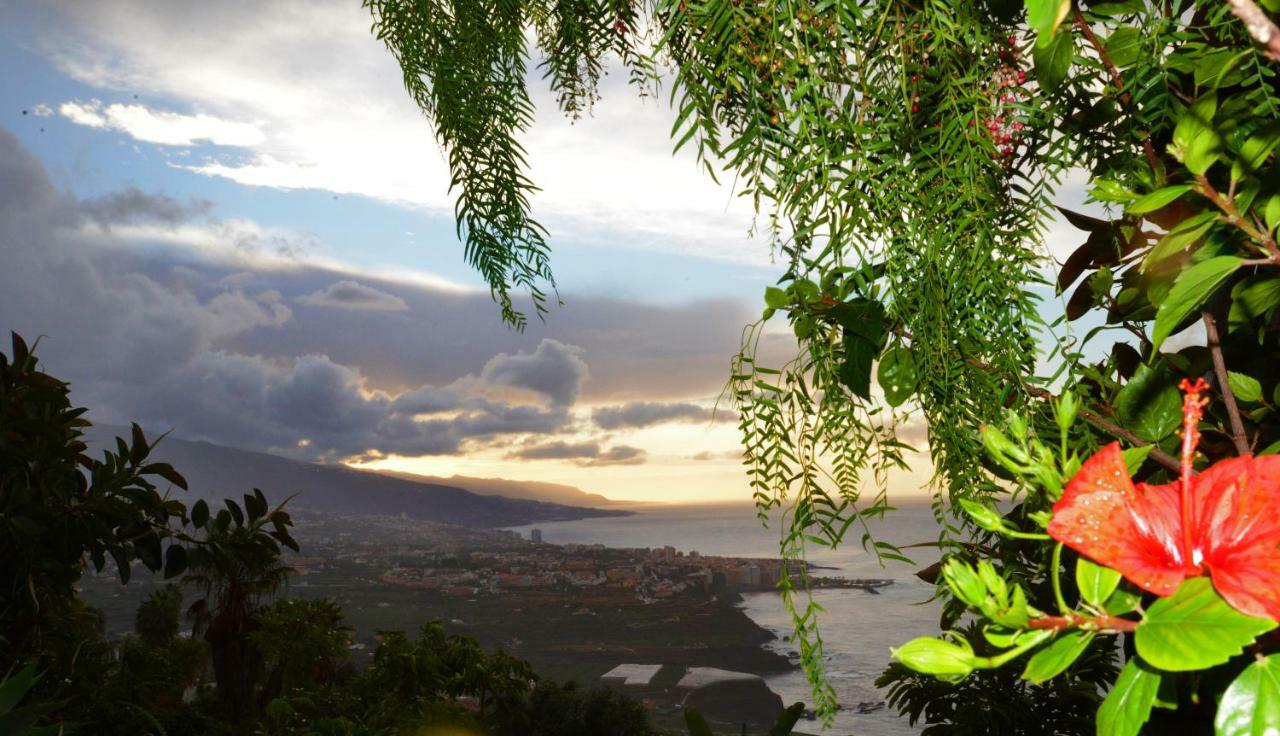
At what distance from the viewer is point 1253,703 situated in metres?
0.24

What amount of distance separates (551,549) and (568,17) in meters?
7.13

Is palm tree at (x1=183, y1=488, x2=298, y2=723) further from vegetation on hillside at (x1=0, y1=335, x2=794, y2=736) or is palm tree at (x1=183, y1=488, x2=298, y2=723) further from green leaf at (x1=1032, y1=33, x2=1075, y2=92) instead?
green leaf at (x1=1032, y1=33, x2=1075, y2=92)

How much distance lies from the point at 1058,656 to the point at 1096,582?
26 mm

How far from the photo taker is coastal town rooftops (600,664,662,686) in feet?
22.0

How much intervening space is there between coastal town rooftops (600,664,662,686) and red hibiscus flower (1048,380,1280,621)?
6797 millimetres

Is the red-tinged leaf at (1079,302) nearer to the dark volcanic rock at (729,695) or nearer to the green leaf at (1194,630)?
the green leaf at (1194,630)

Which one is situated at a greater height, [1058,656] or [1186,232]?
[1186,232]

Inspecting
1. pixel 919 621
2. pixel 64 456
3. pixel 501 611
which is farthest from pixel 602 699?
pixel 919 621

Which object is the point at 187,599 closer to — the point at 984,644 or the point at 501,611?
the point at 501,611

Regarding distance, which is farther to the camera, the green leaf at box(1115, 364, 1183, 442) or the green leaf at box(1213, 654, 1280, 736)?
the green leaf at box(1115, 364, 1183, 442)

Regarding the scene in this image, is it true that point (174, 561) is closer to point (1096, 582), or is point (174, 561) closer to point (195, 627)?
point (195, 627)

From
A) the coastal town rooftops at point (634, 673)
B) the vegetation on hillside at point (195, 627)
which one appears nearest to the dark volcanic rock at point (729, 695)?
the coastal town rooftops at point (634, 673)

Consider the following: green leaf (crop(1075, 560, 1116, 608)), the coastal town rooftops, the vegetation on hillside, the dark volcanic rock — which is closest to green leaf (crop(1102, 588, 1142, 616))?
green leaf (crop(1075, 560, 1116, 608))

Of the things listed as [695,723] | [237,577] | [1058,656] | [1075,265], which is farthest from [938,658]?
[237,577]
